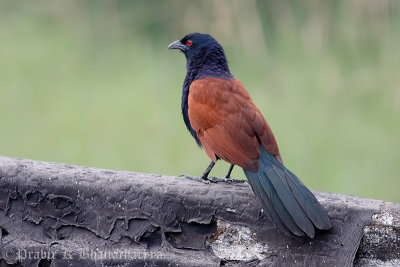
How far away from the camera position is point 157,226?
111 cm

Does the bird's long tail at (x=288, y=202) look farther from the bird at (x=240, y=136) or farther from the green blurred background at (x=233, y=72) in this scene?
the green blurred background at (x=233, y=72)

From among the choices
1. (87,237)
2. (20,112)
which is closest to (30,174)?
(87,237)

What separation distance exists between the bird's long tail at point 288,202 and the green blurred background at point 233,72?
0.87 meters

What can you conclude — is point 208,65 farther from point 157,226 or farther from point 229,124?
point 157,226

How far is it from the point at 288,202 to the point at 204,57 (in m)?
0.65

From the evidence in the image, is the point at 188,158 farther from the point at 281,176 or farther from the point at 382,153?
the point at 281,176

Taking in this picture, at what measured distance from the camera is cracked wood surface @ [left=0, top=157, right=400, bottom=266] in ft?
3.46

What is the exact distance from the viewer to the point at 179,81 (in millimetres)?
2639

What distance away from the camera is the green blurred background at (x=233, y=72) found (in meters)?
2.18

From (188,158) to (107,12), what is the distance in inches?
23.6

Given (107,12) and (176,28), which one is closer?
(176,28)
